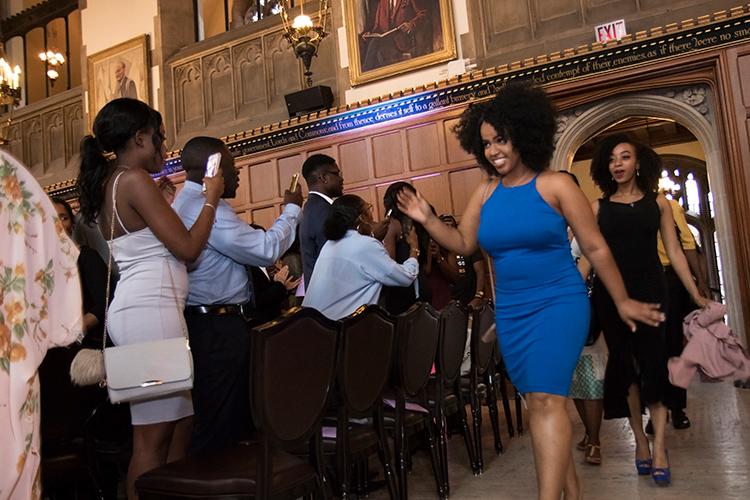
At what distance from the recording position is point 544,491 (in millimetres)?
2240

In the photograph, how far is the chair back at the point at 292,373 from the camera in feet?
6.66

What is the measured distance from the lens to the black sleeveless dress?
3434mm

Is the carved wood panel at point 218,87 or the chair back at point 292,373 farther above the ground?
the carved wood panel at point 218,87

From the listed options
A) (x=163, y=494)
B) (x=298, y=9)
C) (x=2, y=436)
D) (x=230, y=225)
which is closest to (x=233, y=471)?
(x=163, y=494)

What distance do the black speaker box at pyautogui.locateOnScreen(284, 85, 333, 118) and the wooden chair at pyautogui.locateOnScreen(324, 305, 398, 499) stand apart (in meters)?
5.85

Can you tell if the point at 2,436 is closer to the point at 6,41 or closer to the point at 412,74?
the point at 412,74

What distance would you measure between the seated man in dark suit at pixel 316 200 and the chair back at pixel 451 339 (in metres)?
0.84

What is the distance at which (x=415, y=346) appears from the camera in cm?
305

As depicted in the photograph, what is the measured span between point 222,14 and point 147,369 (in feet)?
31.2

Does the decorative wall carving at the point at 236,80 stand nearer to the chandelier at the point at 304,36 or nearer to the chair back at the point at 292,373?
the chandelier at the point at 304,36

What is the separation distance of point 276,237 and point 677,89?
5.41 metres

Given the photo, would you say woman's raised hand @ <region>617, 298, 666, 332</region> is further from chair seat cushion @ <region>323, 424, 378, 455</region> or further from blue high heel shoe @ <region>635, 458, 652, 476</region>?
blue high heel shoe @ <region>635, 458, 652, 476</region>

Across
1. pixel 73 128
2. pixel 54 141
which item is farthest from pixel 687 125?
pixel 54 141

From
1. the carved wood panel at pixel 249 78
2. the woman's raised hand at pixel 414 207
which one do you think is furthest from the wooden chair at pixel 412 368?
the carved wood panel at pixel 249 78
